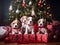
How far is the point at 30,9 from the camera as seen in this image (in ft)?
5.56

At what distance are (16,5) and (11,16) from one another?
6.0 inches

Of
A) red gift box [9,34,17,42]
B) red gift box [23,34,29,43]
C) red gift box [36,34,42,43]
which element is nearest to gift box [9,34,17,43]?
red gift box [9,34,17,42]

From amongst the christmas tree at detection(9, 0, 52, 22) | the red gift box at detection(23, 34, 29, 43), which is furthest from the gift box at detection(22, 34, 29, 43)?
the christmas tree at detection(9, 0, 52, 22)

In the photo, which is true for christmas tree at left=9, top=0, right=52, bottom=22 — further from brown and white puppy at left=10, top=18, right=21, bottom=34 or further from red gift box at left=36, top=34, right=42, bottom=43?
red gift box at left=36, top=34, right=42, bottom=43

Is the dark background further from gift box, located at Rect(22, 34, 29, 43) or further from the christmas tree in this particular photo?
gift box, located at Rect(22, 34, 29, 43)

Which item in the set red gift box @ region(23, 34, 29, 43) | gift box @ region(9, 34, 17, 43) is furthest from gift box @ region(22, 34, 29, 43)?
gift box @ region(9, 34, 17, 43)

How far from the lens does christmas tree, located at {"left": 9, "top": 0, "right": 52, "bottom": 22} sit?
1680 mm

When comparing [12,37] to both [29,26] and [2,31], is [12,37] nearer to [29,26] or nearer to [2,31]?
[2,31]

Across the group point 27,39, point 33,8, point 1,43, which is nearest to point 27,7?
point 33,8

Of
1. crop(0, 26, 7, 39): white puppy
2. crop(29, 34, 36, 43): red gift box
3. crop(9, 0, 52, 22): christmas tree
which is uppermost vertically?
crop(9, 0, 52, 22): christmas tree

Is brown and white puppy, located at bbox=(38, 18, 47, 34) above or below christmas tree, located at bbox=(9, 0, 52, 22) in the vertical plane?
below

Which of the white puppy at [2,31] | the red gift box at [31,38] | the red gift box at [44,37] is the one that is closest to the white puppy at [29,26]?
the red gift box at [31,38]

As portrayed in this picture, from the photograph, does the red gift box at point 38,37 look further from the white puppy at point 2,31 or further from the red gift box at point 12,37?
the white puppy at point 2,31

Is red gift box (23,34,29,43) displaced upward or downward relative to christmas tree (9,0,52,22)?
downward
